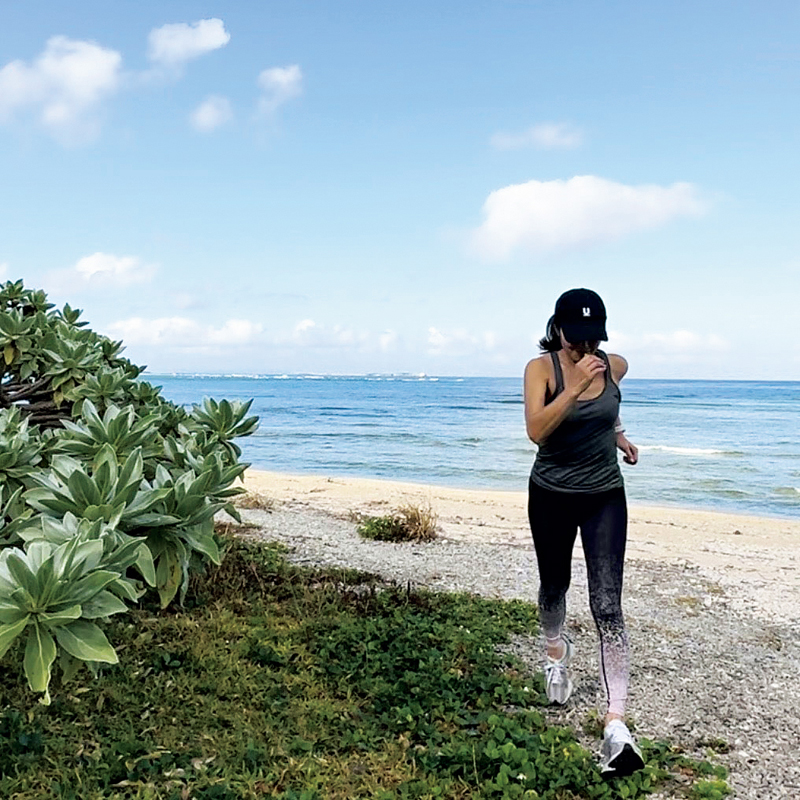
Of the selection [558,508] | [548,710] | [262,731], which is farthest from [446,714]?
[558,508]

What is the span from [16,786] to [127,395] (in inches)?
79.6

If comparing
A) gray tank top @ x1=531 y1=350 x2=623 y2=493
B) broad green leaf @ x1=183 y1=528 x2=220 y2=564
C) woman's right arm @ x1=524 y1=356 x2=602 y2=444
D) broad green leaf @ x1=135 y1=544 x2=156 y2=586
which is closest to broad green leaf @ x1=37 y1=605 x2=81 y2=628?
broad green leaf @ x1=135 y1=544 x2=156 y2=586

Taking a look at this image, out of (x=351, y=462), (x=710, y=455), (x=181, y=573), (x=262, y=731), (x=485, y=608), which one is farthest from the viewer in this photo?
(x=710, y=455)

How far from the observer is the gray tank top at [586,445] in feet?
13.6

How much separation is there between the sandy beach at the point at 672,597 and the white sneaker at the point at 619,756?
0.19 meters

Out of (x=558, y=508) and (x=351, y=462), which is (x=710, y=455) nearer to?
(x=351, y=462)

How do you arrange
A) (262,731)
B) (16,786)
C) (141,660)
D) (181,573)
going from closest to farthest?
1. (181,573)
2. (16,786)
3. (262,731)
4. (141,660)

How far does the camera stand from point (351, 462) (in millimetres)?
25578

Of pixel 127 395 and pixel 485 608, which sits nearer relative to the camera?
pixel 127 395

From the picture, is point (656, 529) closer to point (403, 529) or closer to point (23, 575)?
point (403, 529)

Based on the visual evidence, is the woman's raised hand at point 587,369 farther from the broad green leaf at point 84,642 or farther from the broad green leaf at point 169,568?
the broad green leaf at point 84,642

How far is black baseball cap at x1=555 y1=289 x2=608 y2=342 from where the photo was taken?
4098mm

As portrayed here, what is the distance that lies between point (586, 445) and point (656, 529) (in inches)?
369

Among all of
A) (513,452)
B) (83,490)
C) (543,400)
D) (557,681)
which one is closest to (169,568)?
(83,490)
